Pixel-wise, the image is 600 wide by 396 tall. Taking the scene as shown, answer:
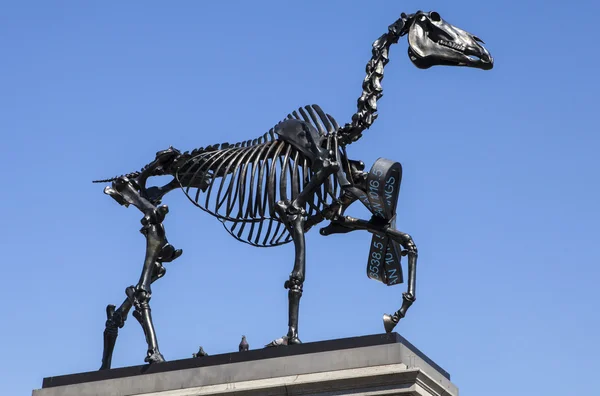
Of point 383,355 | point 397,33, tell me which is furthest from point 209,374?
point 397,33

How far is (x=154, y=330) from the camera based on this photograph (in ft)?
64.4

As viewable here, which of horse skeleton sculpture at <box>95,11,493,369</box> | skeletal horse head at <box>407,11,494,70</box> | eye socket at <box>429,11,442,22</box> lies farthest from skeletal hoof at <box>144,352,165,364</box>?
eye socket at <box>429,11,442,22</box>

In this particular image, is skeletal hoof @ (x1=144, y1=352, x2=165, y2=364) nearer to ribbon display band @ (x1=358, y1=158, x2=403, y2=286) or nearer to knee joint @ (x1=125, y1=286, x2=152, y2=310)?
knee joint @ (x1=125, y1=286, x2=152, y2=310)

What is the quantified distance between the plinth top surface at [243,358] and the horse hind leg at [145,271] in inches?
36.6

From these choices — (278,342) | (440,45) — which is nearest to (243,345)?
(278,342)

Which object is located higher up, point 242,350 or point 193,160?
point 193,160

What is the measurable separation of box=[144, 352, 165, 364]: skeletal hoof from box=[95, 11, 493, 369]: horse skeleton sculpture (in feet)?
0.07

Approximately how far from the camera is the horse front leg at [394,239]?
61.2 feet

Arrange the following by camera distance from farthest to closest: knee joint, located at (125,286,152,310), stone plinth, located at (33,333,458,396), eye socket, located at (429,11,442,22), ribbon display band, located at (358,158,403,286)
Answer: eye socket, located at (429,11,442,22) → knee joint, located at (125,286,152,310) → ribbon display band, located at (358,158,403,286) → stone plinth, located at (33,333,458,396)

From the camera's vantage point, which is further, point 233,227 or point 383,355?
point 233,227

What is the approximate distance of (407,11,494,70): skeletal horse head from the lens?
20125 mm

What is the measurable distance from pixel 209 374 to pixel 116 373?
1.53 meters

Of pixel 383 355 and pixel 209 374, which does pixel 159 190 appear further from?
pixel 383 355

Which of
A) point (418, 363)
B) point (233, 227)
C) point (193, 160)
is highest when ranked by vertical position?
point (193, 160)
